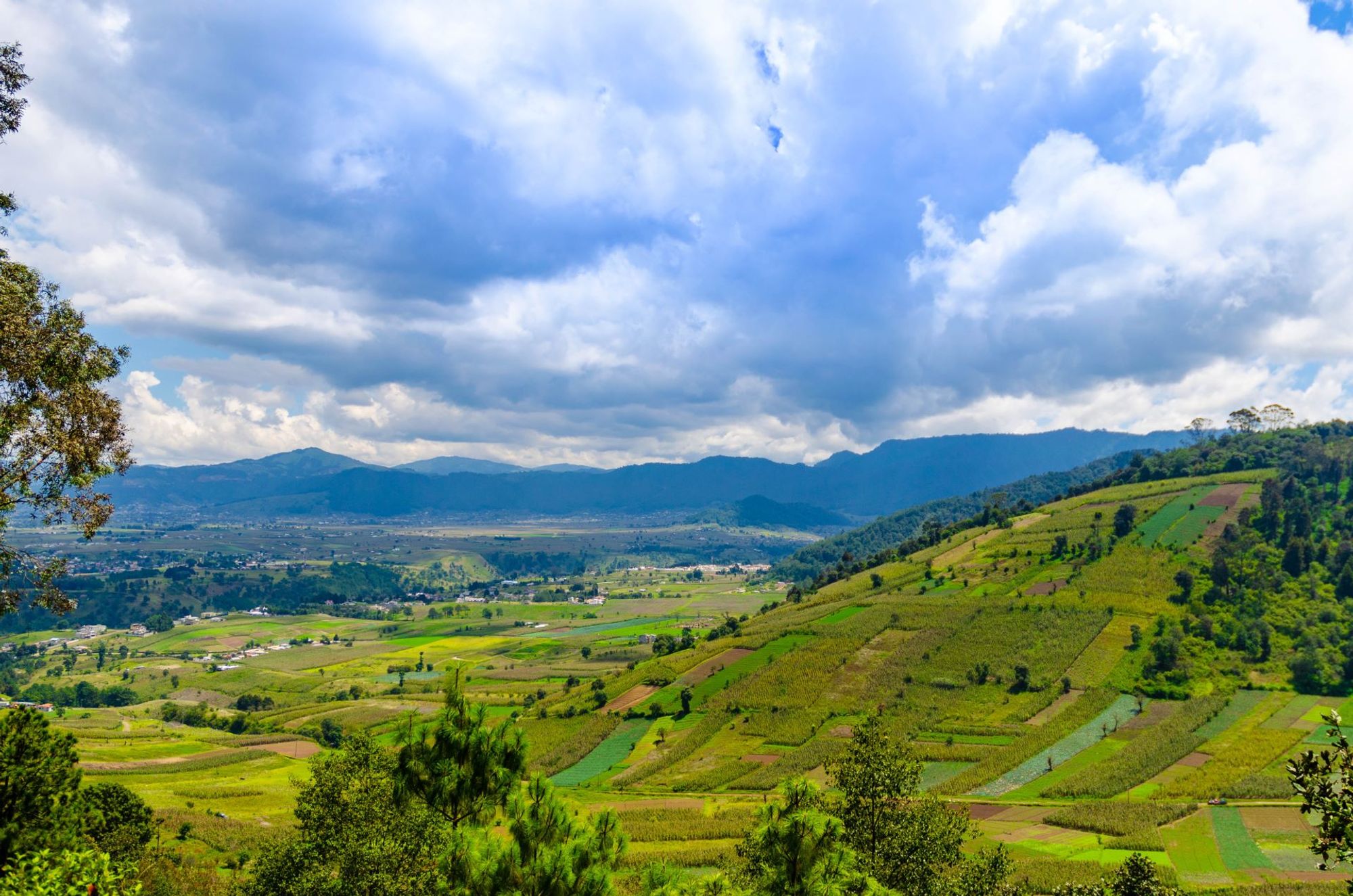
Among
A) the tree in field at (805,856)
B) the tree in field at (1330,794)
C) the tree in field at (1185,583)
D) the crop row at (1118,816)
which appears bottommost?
the crop row at (1118,816)

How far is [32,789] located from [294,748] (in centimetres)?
12335

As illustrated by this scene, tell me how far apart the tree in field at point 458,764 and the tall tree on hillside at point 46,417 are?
16.3m

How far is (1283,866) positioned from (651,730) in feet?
308

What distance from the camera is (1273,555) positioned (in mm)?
162750

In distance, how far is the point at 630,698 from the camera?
509ft

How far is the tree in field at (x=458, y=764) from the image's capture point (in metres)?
35.2

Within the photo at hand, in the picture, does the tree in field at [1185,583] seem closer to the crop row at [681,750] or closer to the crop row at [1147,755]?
the crop row at [1147,755]

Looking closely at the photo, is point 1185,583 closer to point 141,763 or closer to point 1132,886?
point 1132,886

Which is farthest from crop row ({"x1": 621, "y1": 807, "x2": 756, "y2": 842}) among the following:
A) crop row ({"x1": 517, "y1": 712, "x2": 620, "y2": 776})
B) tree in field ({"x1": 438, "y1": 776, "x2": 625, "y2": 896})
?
tree in field ({"x1": 438, "y1": 776, "x2": 625, "y2": 896})

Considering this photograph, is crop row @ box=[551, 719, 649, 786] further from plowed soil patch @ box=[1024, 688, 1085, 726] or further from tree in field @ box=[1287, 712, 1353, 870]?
tree in field @ box=[1287, 712, 1353, 870]

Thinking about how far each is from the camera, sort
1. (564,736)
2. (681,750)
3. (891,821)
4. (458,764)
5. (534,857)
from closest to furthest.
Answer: (534,857), (458,764), (891,821), (681,750), (564,736)

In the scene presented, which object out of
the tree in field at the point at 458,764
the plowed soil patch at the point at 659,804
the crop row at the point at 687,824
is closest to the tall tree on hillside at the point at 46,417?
the tree in field at the point at 458,764

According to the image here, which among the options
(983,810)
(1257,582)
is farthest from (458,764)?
(1257,582)

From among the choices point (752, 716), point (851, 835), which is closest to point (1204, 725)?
point (752, 716)
